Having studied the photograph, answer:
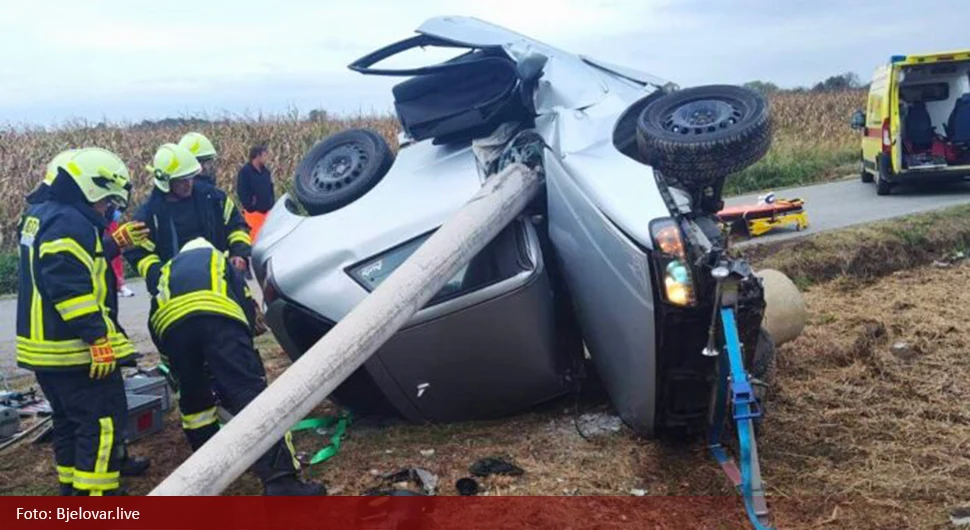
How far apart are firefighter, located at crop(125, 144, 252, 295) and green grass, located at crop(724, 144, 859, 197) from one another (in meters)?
11.0

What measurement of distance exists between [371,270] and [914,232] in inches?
266

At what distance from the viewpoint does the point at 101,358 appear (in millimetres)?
4066

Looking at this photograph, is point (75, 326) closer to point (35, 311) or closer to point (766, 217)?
point (35, 311)

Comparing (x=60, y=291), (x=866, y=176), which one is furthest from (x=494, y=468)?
(x=866, y=176)

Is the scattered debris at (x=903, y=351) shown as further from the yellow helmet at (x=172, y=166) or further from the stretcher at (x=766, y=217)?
the yellow helmet at (x=172, y=166)

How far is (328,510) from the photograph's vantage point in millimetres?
3877

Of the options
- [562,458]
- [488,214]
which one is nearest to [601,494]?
[562,458]

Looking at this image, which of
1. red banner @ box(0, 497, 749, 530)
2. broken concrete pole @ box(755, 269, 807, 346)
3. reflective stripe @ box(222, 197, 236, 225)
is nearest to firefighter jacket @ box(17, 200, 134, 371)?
red banner @ box(0, 497, 749, 530)

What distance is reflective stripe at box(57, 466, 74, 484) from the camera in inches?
167

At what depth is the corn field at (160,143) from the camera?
45.5ft

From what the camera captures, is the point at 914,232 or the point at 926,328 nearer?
the point at 926,328

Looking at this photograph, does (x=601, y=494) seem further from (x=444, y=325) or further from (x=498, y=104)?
(x=498, y=104)

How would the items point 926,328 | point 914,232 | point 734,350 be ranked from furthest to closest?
point 914,232 < point 926,328 < point 734,350

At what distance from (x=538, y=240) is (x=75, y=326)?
2.15 metres
